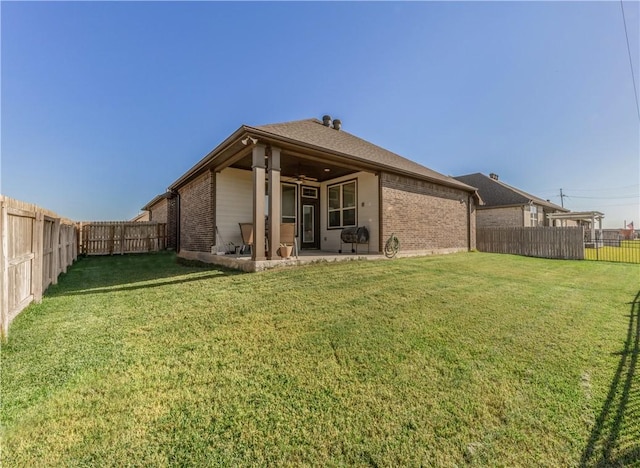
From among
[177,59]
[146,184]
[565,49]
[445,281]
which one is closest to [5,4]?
[177,59]

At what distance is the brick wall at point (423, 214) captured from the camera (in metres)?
10.0

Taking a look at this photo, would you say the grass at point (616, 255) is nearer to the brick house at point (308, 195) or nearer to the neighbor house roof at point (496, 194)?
the neighbor house roof at point (496, 194)

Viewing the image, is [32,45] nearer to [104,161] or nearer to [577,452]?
[104,161]

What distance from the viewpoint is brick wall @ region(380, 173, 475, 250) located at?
10023 millimetres

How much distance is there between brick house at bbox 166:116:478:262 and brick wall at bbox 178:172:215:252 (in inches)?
1.4

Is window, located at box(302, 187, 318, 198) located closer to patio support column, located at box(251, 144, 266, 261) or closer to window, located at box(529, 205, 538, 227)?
patio support column, located at box(251, 144, 266, 261)

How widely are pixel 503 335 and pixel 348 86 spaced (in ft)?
35.9

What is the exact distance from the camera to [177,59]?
35.0 ft

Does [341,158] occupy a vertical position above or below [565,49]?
below

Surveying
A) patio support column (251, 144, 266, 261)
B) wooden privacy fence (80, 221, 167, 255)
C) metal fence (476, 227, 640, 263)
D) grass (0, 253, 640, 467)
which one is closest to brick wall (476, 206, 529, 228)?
metal fence (476, 227, 640, 263)

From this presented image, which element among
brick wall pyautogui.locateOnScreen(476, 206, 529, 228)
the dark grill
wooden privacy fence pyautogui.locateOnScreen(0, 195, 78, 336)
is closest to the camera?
wooden privacy fence pyautogui.locateOnScreen(0, 195, 78, 336)

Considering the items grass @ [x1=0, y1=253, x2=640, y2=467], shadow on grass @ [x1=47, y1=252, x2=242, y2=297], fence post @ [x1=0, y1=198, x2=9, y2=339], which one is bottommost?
grass @ [x1=0, y1=253, x2=640, y2=467]

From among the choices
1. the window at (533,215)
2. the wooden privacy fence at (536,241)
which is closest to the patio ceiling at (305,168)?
the wooden privacy fence at (536,241)

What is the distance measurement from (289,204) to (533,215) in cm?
2008
